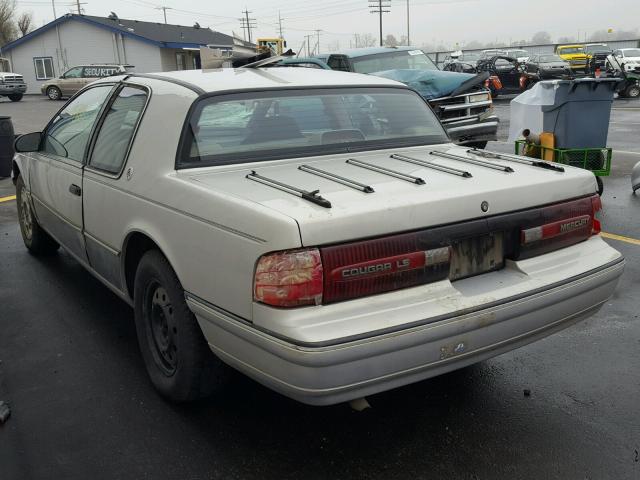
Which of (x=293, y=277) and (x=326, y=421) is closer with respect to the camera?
(x=293, y=277)

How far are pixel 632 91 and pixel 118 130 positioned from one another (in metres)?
24.8

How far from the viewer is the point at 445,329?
250 cm

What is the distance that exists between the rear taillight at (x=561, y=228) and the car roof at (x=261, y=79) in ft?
4.99

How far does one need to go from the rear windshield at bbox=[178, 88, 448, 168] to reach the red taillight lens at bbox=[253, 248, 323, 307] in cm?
100

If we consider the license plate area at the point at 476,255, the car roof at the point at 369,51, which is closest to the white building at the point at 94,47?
the car roof at the point at 369,51

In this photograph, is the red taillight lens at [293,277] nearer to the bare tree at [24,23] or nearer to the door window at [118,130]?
the door window at [118,130]

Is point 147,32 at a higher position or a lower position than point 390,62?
higher

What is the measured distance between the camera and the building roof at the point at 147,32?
42688 mm

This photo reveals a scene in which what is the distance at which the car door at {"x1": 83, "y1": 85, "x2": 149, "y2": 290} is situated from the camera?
3504 mm

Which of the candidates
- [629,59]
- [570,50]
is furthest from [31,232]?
[570,50]

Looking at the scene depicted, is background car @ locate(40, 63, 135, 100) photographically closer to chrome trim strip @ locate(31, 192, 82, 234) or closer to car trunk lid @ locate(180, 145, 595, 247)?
chrome trim strip @ locate(31, 192, 82, 234)

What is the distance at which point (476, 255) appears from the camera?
2795 mm

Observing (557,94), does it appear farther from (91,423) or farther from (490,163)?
(91,423)

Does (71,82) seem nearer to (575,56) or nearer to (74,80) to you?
(74,80)
